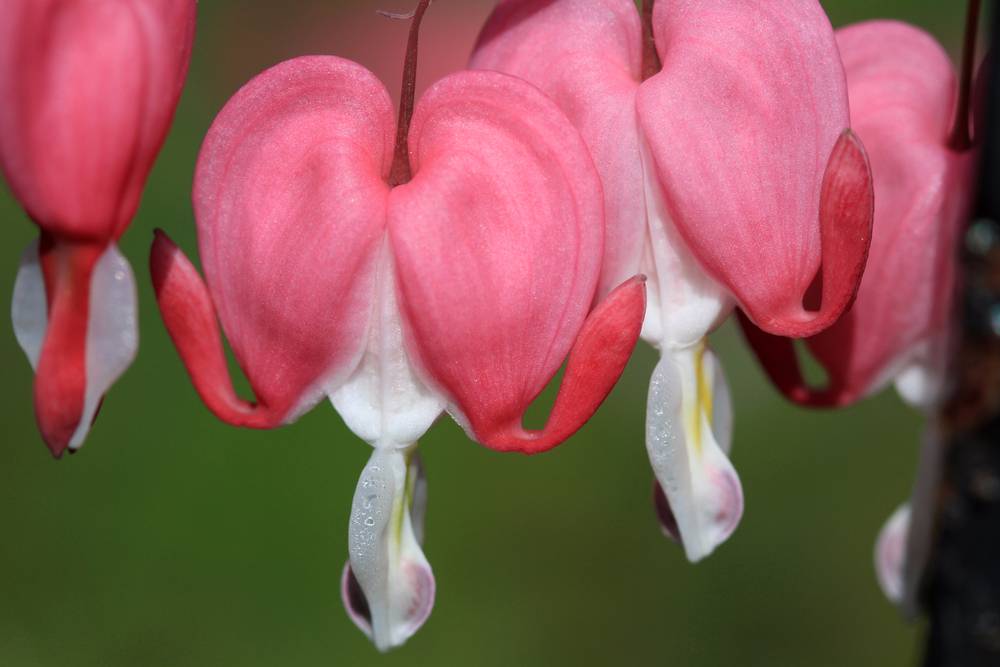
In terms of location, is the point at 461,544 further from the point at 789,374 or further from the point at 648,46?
the point at 648,46

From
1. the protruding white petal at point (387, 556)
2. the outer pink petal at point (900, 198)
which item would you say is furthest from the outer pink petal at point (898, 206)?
the protruding white petal at point (387, 556)

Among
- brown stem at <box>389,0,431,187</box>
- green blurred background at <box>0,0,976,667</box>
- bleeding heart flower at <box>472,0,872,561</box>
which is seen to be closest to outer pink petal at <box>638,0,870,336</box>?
bleeding heart flower at <box>472,0,872,561</box>

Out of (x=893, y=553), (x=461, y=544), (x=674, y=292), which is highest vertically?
(x=674, y=292)

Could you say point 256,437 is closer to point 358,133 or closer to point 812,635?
point 812,635

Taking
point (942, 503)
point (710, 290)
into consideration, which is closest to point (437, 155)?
point (710, 290)

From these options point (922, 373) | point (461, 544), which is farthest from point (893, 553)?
point (461, 544)

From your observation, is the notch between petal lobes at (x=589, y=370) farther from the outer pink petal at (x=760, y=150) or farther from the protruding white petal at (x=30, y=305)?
the protruding white petal at (x=30, y=305)
